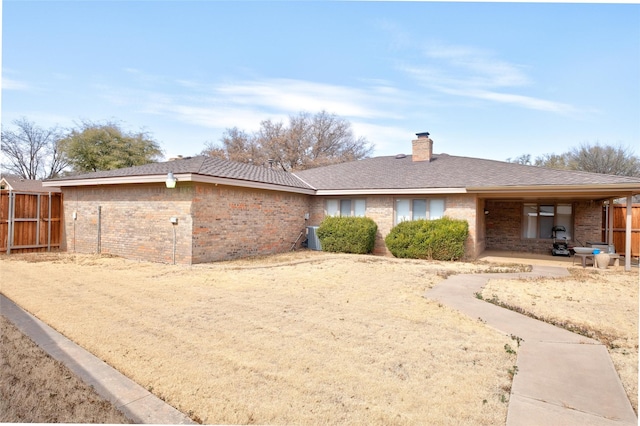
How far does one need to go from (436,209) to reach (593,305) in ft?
24.2

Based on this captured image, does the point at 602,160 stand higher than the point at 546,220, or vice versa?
the point at 602,160

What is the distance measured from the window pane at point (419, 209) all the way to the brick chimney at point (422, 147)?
3.69m

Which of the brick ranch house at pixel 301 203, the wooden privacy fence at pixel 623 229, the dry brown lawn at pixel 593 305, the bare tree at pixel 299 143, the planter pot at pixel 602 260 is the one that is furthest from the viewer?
the bare tree at pixel 299 143

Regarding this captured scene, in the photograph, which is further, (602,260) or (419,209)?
(419,209)

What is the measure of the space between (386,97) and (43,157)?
38.7 meters

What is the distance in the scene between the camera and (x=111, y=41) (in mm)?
6957

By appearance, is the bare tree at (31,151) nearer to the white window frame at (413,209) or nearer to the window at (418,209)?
the white window frame at (413,209)

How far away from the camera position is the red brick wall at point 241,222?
34.7ft

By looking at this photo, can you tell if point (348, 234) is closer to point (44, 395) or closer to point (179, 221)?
point (179, 221)

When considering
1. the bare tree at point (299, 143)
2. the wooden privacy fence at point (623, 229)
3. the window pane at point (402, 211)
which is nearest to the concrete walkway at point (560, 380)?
the window pane at point (402, 211)

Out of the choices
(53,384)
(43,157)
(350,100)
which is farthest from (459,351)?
(43,157)

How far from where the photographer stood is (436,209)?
13688mm

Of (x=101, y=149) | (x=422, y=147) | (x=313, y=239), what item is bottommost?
(x=313, y=239)

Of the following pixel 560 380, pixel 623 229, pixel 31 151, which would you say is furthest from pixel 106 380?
pixel 31 151
